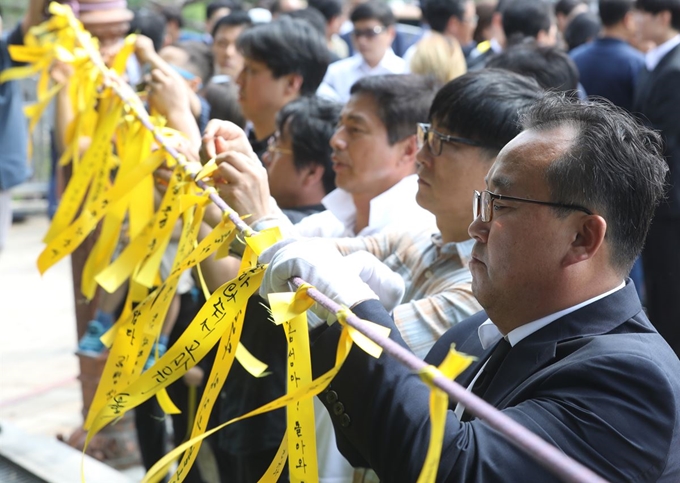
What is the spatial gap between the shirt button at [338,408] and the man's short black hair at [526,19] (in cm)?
491

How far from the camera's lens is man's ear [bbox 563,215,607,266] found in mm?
1616

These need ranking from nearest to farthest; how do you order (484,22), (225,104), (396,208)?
(396,208), (225,104), (484,22)

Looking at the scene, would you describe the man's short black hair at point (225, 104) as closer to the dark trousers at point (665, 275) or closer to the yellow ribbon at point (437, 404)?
the dark trousers at point (665, 275)

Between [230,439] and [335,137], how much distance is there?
3.43ft

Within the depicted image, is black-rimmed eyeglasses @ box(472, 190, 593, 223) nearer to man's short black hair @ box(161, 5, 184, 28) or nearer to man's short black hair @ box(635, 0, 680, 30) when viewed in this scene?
man's short black hair @ box(635, 0, 680, 30)

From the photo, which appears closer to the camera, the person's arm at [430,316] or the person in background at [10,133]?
the person's arm at [430,316]

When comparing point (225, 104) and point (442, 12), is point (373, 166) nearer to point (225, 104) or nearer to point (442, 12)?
point (225, 104)

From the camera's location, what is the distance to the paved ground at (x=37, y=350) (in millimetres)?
5035

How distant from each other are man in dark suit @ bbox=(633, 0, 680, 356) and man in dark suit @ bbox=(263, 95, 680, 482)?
348cm

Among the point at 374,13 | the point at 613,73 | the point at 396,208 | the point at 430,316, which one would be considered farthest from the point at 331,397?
the point at 374,13

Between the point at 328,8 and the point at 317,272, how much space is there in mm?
7637

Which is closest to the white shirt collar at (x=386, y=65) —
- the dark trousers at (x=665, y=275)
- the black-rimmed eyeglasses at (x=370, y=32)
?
the black-rimmed eyeglasses at (x=370, y=32)

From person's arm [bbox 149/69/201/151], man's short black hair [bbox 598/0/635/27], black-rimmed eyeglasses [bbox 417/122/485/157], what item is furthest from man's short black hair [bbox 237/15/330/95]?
man's short black hair [bbox 598/0/635/27]

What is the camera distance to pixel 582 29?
7645 millimetres
